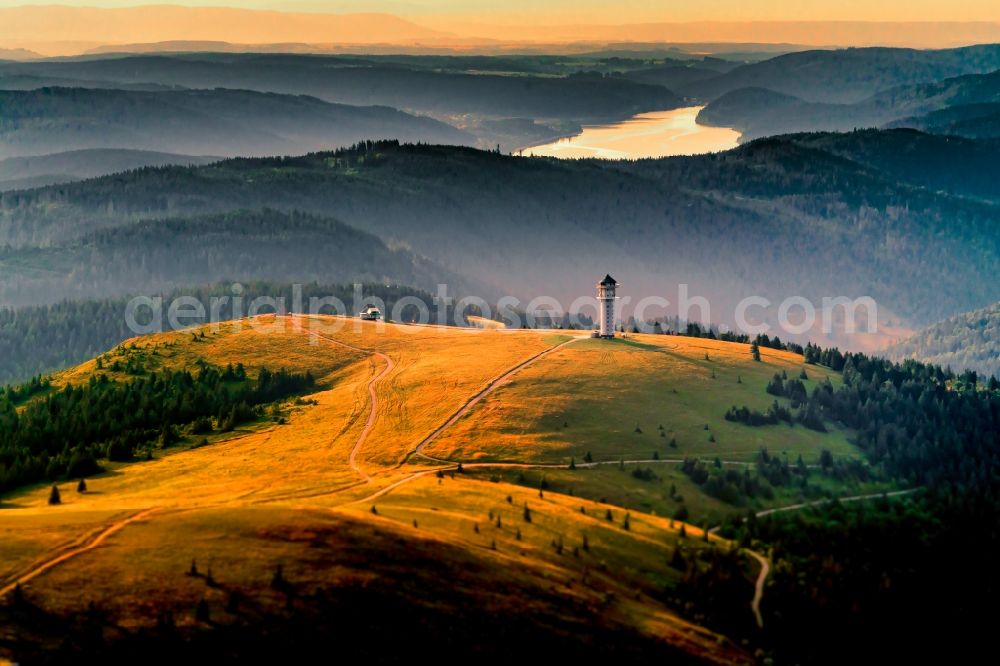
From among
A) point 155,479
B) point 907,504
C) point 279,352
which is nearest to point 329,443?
point 155,479

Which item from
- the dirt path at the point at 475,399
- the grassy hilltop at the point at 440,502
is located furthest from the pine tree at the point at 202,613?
the dirt path at the point at 475,399

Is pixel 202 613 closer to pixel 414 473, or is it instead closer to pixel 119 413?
pixel 414 473

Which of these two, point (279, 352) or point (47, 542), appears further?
point (279, 352)

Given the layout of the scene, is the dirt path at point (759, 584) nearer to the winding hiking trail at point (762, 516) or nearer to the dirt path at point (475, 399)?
the winding hiking trail at point (762, 516)

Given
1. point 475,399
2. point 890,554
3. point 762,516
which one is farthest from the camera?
point 475,399

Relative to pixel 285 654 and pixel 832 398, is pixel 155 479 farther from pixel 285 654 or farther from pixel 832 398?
pixel 832 398

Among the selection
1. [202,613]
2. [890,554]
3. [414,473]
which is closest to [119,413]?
[414,473]
